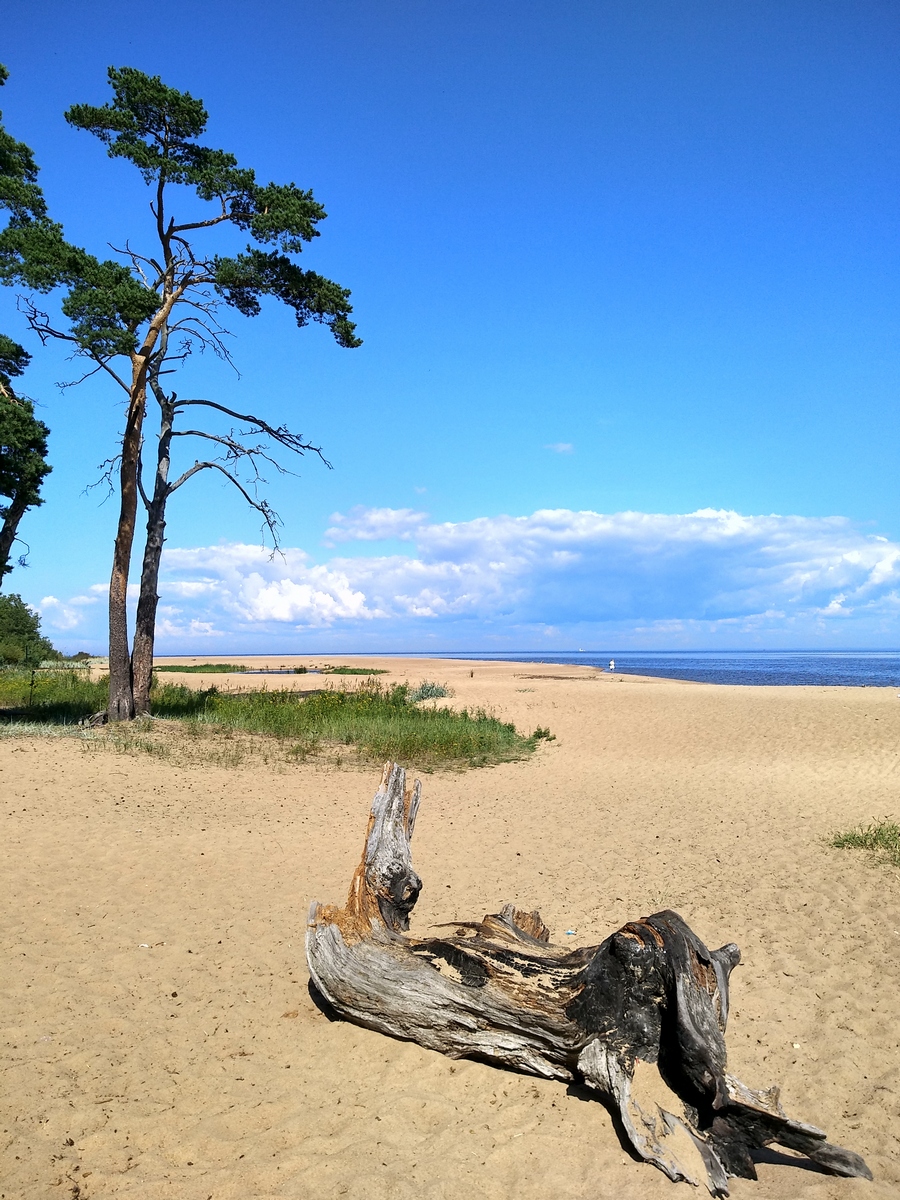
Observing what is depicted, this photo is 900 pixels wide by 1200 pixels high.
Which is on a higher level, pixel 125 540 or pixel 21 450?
pixel 21 450

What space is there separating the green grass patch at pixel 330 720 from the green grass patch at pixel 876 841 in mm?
7316

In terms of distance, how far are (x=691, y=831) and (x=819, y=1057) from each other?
6.11 metres

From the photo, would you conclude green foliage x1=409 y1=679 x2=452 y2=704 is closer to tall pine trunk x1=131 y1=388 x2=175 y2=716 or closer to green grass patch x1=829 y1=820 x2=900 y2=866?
tall pine trunk x1=131 y1=388 x2=175 y2=716

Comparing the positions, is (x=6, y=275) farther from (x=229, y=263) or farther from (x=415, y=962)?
(x=415, y=962)

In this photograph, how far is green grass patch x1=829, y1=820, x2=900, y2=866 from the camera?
8.79 m

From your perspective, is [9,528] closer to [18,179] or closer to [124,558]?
[124,558]

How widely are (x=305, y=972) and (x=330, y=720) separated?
11.8 m

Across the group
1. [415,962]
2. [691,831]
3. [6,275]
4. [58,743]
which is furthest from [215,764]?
[6,275]

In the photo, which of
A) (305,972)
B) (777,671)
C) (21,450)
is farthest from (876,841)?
(777,671)

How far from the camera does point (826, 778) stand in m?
14.8

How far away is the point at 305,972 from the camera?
5949mm

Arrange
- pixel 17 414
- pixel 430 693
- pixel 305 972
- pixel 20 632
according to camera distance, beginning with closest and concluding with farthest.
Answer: pixel 305 972, pixel 17 414, pixel 430 693, pixel 20 632

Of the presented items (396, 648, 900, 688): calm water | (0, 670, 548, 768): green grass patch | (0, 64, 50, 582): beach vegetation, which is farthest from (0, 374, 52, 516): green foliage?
(396, 648, 900, 688): calm water

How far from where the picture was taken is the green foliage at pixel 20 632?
34.1 meters
